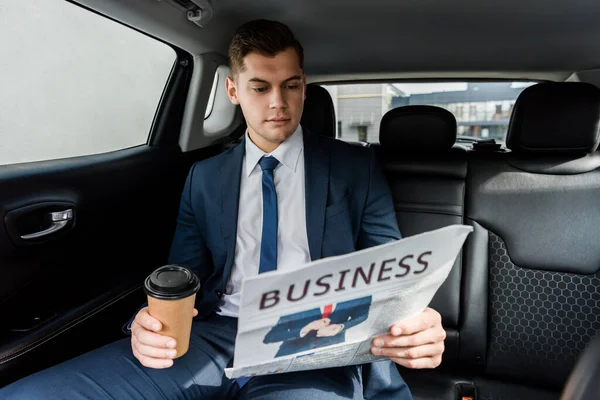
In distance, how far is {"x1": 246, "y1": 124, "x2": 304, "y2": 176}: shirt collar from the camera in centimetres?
127

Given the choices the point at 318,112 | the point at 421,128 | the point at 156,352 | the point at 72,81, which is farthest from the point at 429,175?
the point at 72,81

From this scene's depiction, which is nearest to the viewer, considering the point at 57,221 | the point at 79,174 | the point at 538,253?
Result: the point at 57,221

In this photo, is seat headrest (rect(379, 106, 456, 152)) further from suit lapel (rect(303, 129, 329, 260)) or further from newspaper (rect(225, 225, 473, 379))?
newspaper (rect(225, 225, 473, 379))

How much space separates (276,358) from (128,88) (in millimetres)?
1431

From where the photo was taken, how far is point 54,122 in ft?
5.01

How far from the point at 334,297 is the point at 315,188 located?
0.55 metres

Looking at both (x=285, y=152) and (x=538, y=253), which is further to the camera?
(x=538, y=253)

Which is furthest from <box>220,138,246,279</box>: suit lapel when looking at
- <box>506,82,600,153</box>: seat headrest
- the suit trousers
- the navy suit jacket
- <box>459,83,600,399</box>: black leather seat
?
<box>506,82,600,153</box>: seat headrest

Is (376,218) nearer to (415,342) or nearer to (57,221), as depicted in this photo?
(415,342)

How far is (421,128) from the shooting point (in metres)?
1.74

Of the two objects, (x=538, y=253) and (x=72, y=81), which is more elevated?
(x=72, y=81)

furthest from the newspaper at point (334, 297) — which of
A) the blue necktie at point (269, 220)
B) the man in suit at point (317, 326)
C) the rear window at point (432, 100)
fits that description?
the rear window at point (432, 100)

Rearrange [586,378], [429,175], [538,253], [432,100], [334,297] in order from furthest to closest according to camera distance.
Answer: [432,100] → [429,175] → [538,253] → [334,297] → [586,378]

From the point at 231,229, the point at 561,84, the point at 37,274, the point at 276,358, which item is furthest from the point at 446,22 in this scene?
the point at 37,274
